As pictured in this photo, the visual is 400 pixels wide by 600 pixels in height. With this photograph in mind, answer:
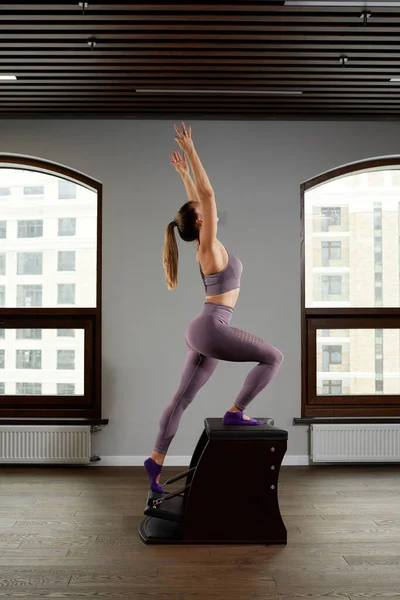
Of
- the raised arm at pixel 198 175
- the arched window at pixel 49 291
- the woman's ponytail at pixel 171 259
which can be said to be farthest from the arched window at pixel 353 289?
the raised arm at pixel 198 175

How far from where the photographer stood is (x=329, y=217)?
18.0 feet

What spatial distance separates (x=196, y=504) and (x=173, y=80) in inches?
112

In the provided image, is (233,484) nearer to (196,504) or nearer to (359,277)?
(196,504)

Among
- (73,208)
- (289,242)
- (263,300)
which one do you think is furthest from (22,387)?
Answer: (289,242)

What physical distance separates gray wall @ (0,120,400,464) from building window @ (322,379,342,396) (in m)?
0.29

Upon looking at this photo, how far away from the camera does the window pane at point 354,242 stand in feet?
17.9

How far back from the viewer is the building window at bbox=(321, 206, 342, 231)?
18.0 ft

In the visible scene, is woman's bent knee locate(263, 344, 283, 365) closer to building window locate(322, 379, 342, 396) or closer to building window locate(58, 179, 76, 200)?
building window locate(322, 379, 342, 396)

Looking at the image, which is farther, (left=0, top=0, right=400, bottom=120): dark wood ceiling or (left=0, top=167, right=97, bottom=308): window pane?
(left=0, top=167, right=97, bottom=308): window pane

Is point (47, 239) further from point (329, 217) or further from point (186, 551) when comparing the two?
point (186, 551)

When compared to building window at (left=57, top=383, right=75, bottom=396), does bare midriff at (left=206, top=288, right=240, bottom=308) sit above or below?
above

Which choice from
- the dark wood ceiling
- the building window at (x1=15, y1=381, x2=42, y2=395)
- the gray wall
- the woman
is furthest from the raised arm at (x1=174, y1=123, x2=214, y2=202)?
the building window at (x1=15, y1=381, x2=42, y2=395)

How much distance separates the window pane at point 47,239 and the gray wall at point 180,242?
0.77ft

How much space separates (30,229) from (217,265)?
2.63 m
